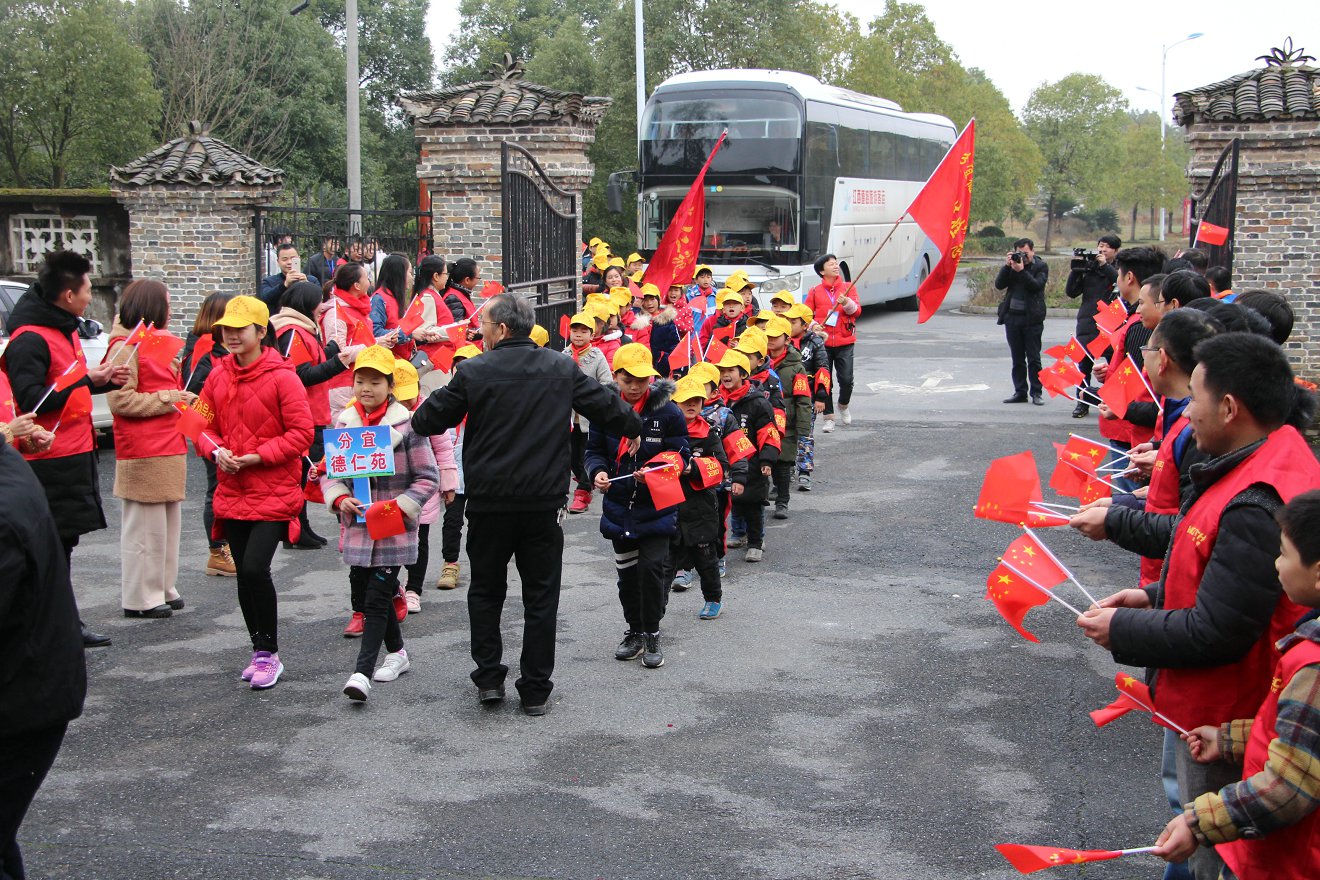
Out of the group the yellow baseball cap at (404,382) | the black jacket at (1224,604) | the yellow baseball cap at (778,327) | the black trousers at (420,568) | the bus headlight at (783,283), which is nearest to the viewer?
the black jacket at (1224,604)

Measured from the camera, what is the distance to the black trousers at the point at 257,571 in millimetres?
6227

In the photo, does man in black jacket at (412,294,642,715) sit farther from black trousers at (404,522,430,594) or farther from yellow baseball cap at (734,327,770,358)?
yellow baseball cap at (734,327,770,358)

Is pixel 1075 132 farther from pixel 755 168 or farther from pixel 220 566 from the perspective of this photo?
pixel 220 566

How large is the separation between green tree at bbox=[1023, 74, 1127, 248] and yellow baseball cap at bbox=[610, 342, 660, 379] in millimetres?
54241

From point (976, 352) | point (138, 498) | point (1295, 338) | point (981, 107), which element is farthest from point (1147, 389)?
point (981, 107)

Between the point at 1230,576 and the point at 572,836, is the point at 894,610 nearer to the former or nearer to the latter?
the point at 572,836

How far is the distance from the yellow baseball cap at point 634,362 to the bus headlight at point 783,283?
51.4 ft

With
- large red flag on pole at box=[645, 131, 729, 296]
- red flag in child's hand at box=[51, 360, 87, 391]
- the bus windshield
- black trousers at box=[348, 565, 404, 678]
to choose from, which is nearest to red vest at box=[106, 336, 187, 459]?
red flag in child's hand at box=[51, 360, 87, 391]

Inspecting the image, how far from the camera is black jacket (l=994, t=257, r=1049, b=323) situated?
15.2 m

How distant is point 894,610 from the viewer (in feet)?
25.2

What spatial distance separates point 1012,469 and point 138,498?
5246mm

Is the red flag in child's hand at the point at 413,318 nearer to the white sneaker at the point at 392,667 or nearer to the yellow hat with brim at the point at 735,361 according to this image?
the yellow hat with brim at the point at 735,361

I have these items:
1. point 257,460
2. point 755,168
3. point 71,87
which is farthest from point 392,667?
point 71,87

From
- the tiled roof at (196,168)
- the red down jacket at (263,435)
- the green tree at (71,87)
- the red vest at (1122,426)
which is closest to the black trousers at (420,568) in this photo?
the red down jacket at (263,435)
